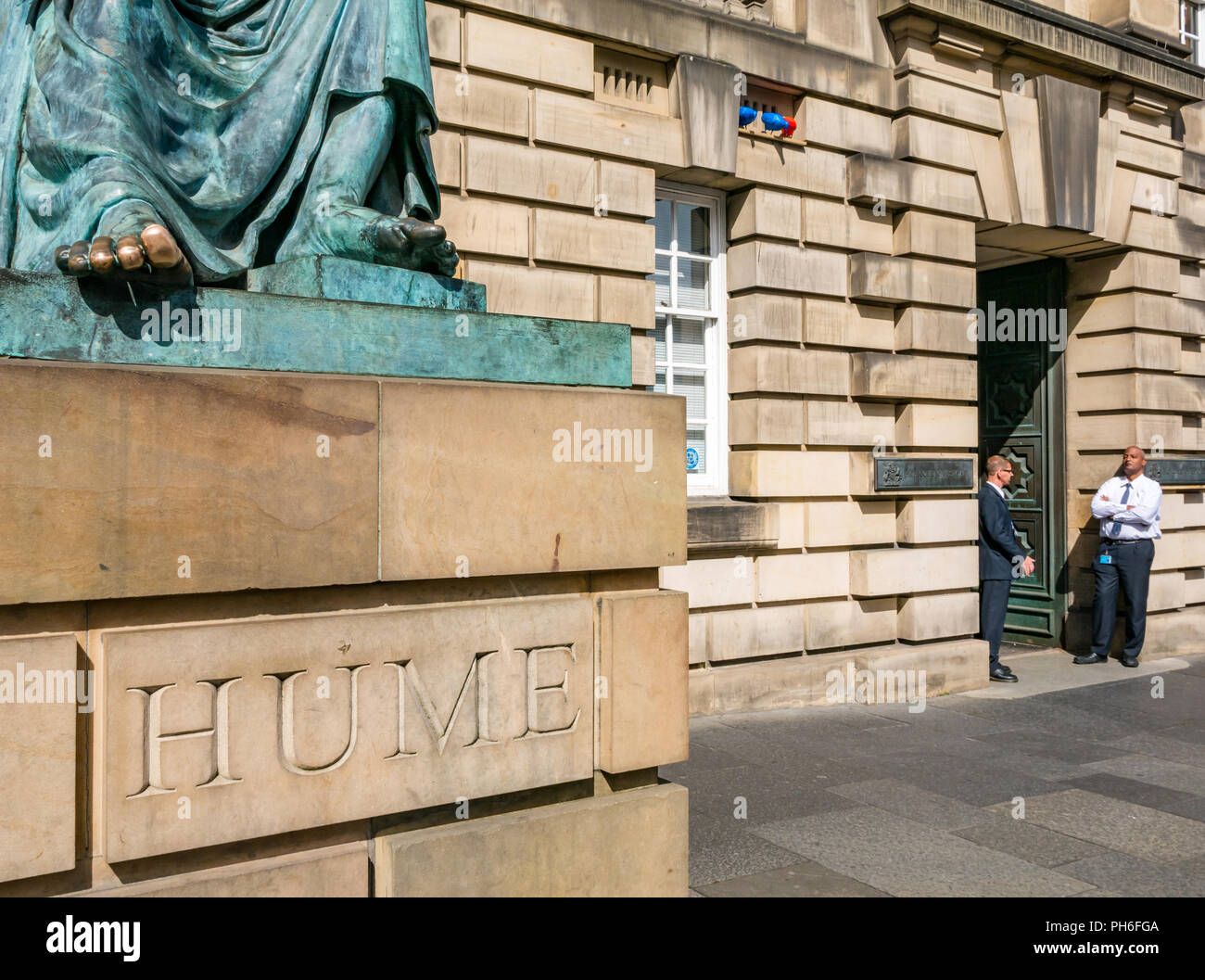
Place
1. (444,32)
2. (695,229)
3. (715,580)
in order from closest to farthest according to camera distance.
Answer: (444,32) < (715,580) < (695,229)

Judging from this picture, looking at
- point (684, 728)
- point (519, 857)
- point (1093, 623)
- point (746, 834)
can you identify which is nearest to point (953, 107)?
point (1093, 623)

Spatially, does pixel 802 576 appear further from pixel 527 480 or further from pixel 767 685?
pixel 527 480

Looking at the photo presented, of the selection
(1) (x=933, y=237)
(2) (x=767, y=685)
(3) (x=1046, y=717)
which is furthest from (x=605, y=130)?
(3) (x=1046, y=717)

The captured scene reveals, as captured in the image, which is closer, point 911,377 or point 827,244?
point 827,244

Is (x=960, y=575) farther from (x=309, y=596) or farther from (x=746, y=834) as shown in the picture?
(x=309, y=596)

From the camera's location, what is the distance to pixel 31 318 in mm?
2516

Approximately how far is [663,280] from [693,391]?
1.06 m

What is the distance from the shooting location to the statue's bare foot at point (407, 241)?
3.16 metres

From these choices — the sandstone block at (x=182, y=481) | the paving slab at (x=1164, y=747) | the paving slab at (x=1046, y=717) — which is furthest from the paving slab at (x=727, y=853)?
the paving slab at (x=1046, y=717)

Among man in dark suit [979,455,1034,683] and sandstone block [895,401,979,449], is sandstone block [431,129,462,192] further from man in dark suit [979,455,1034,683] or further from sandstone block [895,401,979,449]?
man in dark suit [979,455,1034,683]

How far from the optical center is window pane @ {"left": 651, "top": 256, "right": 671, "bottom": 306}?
9.08 meters

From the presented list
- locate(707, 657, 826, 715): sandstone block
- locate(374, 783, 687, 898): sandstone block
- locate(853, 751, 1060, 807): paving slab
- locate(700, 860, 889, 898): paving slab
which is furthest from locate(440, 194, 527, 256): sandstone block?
locate(374, 783, 687, 898): sandstone block

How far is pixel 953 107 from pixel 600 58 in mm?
3882

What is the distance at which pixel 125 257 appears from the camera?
2.48m
